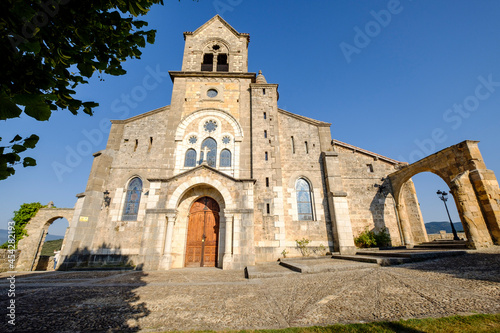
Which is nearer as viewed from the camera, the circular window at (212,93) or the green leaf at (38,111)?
the green leaf at (38,111)

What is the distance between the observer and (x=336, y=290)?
4816mm

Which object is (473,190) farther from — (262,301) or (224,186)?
(224,186)

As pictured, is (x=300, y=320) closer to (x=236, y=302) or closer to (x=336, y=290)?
(x=236, y=302)

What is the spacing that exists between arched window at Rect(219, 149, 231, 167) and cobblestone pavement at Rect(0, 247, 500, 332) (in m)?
8.03

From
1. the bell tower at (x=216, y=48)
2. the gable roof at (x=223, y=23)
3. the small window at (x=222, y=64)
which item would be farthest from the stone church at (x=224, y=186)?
the gable roof at (x=223, y=23)

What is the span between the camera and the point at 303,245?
11648 mm

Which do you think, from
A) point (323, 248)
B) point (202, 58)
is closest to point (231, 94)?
point (202, 58)

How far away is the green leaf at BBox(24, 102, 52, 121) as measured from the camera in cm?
172

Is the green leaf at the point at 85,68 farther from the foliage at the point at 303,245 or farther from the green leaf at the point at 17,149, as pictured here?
the foliage at the point at 303,245

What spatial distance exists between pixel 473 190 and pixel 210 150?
573 inches

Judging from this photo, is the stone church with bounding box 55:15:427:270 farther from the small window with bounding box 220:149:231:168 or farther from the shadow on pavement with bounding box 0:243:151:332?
the shadow on pavement with bounding box 0:243:151:332

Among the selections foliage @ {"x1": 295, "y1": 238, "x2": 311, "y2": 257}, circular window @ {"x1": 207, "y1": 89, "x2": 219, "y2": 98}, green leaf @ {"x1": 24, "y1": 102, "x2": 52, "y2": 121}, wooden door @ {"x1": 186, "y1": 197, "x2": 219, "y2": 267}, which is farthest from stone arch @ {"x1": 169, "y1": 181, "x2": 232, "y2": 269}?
green leaf @ {"x1": 24, "y1": 102, "x2": 52, "y2": 121}

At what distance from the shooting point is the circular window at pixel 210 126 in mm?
14102

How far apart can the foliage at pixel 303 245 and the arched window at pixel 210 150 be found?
718cm
